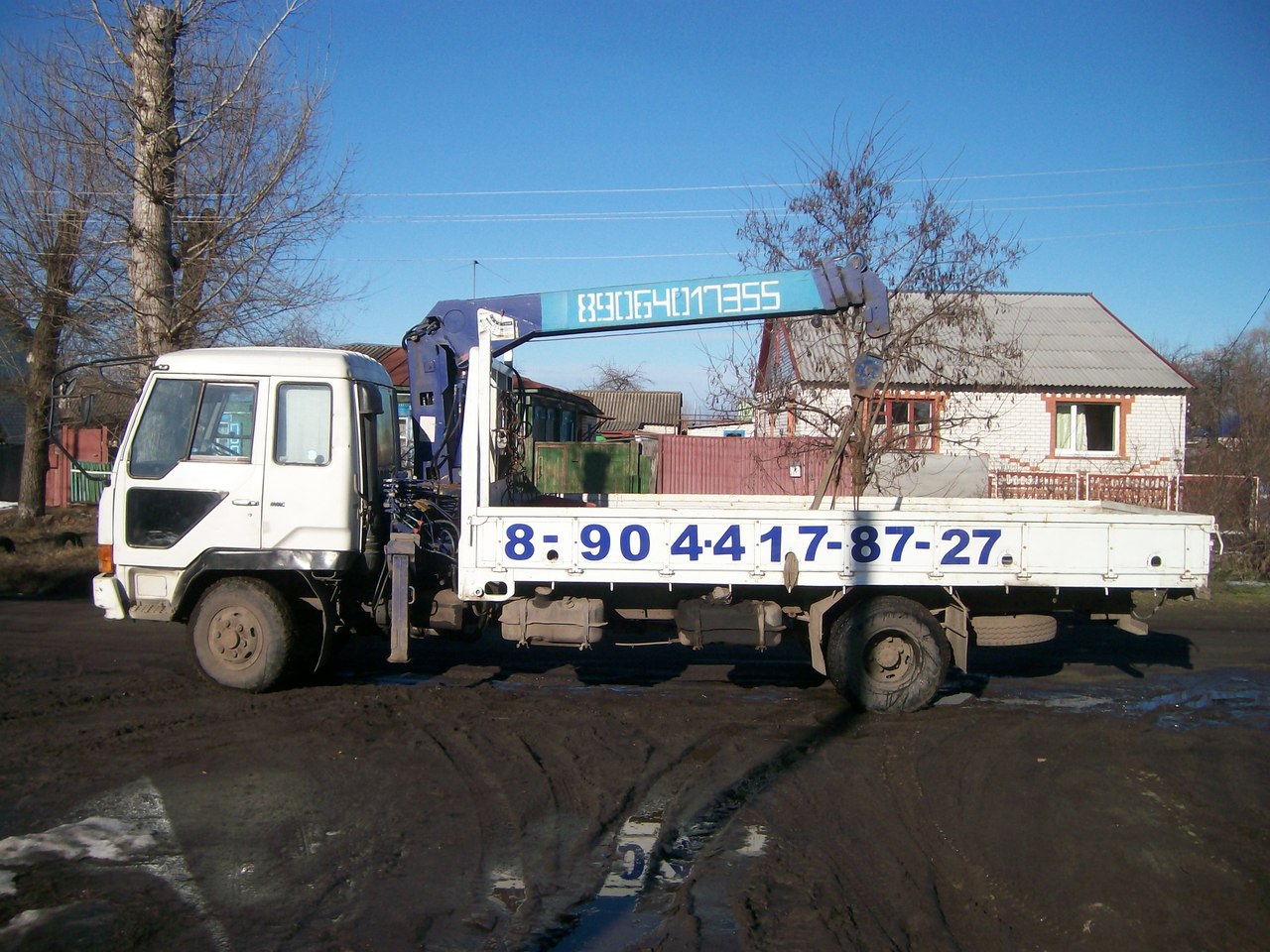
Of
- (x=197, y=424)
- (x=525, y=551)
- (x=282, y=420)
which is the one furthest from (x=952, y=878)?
(x=197, y=424)

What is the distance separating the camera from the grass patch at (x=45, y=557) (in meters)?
14.0

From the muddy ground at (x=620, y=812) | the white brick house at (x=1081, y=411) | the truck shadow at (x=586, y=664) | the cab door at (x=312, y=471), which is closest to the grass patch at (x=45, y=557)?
the muddy ground at (x=620, y=812)

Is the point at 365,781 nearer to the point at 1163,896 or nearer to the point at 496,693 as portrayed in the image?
the point at 496,693

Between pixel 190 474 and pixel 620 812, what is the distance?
175 inches

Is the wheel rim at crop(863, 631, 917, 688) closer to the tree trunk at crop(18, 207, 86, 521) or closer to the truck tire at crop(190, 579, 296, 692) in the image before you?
the truck tire at crop(190, 579, 296, 692)

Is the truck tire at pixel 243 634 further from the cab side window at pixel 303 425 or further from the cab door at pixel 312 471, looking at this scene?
the cab side window at pixel 303 425

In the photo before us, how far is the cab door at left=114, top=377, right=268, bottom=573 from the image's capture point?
7.73m

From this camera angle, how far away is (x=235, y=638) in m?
7.80

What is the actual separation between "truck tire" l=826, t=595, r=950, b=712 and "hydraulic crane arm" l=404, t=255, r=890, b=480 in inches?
95.3

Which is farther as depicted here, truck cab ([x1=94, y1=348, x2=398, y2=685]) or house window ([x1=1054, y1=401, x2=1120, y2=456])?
house window ([x1=1054, y1=401, x2=1120, y2=456])

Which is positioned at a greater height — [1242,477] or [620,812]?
[1242,477]

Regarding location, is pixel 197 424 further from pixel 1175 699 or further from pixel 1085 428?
pixel 1085 428

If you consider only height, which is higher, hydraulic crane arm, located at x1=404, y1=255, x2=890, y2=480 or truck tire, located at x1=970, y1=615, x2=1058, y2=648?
hydraulic crane arm, located at x1=404, y1=255, x2=890, y2=480

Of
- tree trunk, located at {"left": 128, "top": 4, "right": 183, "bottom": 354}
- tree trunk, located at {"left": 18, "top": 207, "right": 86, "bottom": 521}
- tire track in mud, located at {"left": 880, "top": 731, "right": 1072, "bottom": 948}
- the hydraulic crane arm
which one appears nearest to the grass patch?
tree trunk, located at {"left": 18, "top": 207, "right": 86, "bottom": 521}
